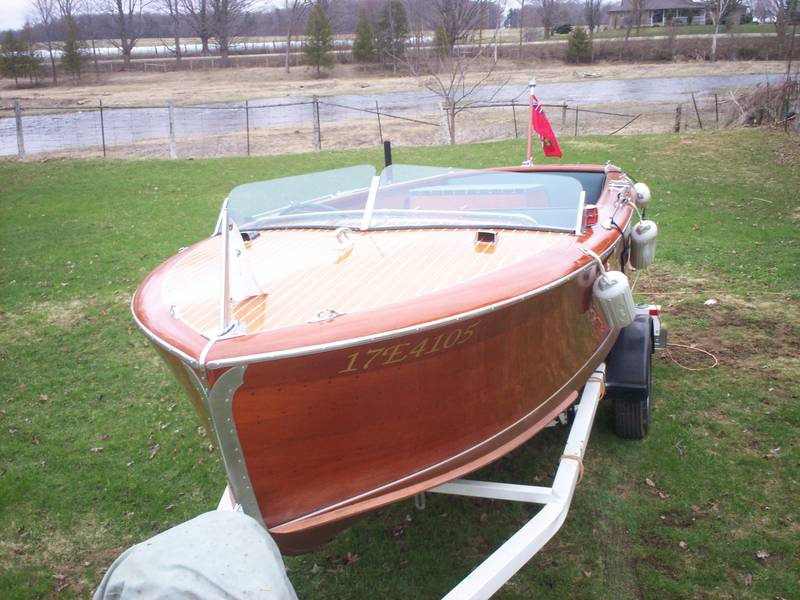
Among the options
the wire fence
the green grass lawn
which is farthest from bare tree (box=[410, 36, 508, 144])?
the green grass lawn

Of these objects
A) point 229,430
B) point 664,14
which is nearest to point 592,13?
point 664,14

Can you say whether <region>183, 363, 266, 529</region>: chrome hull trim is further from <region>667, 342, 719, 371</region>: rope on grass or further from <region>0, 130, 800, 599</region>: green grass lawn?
<region>667, 342, 719, 371</region>: rope on grass

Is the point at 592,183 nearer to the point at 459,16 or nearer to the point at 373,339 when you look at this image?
the point at 373,339

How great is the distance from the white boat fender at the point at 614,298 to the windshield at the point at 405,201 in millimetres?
446

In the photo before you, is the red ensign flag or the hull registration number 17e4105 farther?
the red ensign flag

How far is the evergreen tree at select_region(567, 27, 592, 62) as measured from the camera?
41713 mm

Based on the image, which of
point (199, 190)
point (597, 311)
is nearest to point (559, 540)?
point (597, 311)

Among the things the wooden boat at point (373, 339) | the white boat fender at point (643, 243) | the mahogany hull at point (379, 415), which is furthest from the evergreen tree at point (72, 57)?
the mahogany hull at point (379, 415)

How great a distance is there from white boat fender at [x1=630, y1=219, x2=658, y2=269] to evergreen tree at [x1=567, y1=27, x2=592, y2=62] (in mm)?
40405

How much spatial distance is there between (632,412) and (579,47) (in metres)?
42.2

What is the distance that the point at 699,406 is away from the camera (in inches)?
193

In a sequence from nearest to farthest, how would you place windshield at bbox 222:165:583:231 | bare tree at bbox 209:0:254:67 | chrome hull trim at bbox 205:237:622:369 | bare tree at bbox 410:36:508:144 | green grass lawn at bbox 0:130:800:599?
chrome hull trim at bbox 205:237:622:369
green grass lawn at bbox 0:130:800:599
windshield at bbox 222:165:583:231
bare tree at bbox 410:36:508:144
bare tree at bbox 209:0:254:67

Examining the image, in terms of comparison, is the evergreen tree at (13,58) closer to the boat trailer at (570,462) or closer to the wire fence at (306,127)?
the wire fence at (306,127)

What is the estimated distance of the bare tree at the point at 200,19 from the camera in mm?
59188
